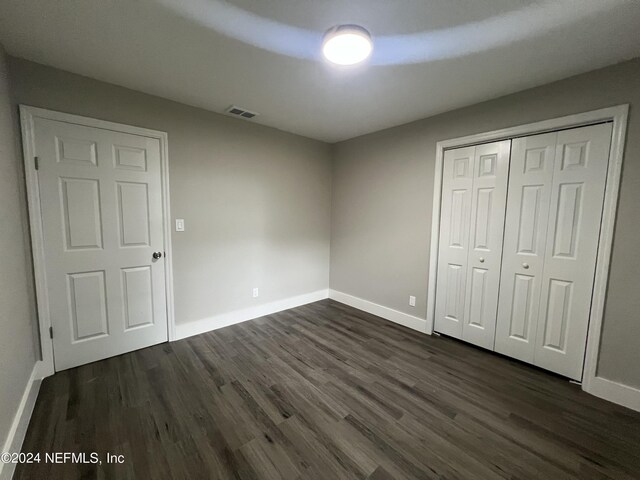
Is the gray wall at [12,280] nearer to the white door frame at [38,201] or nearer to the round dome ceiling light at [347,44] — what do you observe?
the white door frame at [38,201]

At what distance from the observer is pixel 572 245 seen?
6.84 ft

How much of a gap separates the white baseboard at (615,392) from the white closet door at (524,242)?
15.8 inches

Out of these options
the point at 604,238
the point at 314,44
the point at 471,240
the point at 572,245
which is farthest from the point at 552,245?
the point at 314,44

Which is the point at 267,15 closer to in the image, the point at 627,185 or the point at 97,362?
the point at 627,185

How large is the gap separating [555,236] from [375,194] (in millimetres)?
1896

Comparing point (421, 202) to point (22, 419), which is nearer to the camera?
point (22, 419)

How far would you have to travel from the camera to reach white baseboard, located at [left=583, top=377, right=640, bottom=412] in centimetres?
183

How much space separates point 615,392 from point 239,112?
412cm

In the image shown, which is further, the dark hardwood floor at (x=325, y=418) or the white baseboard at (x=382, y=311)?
the white baseboard at (x=382, y=311)

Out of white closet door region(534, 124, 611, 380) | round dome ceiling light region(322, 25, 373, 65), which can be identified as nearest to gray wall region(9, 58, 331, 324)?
round dome ceiling light region(322, 25, 373, 65)

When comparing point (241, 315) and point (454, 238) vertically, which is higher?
point (454, 238)

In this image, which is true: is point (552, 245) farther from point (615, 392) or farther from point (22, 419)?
point (22, 419)

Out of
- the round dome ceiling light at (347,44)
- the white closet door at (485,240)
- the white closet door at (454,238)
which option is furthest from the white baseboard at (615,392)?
the round dome ceiling light at (347,44)

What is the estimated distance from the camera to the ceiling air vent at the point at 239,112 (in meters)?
2.67
